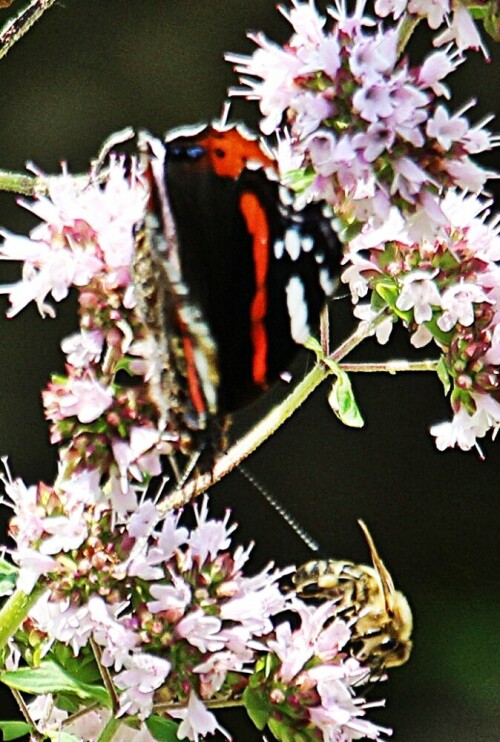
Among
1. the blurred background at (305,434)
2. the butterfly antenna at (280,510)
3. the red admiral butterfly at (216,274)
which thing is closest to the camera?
the red admiral butterfly at (216,274)

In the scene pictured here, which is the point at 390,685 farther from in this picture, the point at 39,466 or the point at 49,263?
the point at 49,263

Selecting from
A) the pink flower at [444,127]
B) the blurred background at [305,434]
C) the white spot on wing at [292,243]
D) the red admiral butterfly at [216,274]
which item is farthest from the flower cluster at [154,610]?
the blurred background at [305,434]

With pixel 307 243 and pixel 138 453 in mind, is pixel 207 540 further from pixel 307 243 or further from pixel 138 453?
pixel 307 243

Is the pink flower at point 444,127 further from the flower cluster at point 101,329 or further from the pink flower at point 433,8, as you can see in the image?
the flower cluster at point 101,329

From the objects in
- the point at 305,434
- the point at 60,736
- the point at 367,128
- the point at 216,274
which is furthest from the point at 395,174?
the point at 305,434

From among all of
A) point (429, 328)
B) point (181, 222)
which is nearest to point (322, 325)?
point (429, 328)

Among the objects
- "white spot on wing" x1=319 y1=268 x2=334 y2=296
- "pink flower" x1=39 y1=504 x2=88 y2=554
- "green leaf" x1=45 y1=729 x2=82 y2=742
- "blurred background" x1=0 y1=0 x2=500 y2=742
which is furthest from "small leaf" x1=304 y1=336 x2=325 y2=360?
"blurred background" x1=0 y1=0 x2=500 y2=742
